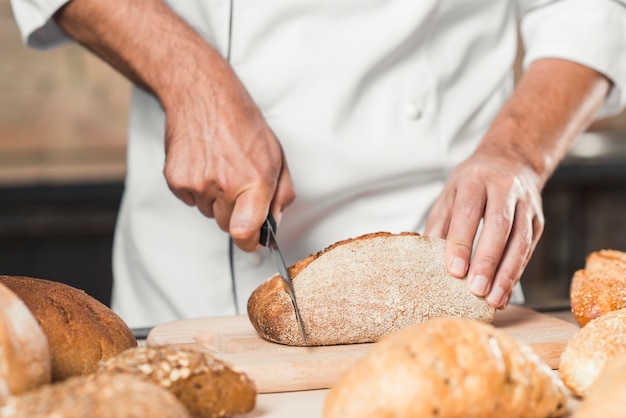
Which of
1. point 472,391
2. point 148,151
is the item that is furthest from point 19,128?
point 472,391

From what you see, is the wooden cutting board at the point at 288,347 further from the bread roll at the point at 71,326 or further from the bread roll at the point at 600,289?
the bread roll at the point at 71,326

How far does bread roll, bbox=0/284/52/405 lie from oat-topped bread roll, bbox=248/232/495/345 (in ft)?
1.47

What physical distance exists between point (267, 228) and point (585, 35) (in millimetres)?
717

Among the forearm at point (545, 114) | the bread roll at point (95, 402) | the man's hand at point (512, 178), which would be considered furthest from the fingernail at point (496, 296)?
the bread roll at point (95, 402)

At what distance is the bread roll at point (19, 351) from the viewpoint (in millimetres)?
518

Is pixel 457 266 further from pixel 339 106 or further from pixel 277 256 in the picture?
pixel 339 106

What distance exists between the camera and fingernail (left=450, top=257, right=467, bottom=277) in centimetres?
104

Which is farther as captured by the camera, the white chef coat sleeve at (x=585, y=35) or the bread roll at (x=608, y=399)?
the white chef coat sleeve at (x=585, y=35)

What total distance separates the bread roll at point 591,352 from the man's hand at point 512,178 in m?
0.29

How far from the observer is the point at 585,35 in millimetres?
1414

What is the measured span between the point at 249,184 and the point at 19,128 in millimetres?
2717

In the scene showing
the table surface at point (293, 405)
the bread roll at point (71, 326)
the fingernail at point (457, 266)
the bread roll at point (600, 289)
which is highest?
the bread roll at point (71, 326)

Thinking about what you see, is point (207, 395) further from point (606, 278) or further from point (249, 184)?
point (606, 278)

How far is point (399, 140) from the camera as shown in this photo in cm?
133
